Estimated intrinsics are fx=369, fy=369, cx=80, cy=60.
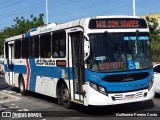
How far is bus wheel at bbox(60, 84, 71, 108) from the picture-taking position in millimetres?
12094

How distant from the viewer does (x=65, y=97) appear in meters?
12.3

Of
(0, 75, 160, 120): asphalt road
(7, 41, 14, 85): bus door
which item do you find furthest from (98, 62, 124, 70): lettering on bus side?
(7, 41, 14, 85): bus door

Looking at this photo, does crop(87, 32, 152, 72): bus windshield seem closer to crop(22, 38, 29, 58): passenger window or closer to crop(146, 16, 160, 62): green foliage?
crop(22, 38, 29, 58): passenger window

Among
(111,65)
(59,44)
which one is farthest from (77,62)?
(59,44)

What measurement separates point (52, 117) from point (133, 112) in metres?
2.40

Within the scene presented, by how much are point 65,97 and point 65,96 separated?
33 millimetres

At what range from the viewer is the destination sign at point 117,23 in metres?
10.7

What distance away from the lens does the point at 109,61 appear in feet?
34.4

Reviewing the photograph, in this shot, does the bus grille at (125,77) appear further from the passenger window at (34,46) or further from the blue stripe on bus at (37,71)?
the passenger window at (34,46)

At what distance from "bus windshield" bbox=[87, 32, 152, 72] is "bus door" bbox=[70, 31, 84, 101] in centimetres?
49

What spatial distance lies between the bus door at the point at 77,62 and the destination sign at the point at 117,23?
523 mm

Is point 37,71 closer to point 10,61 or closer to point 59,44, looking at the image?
point 59,44

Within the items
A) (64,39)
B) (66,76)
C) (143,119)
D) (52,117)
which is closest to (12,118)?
(52,117)

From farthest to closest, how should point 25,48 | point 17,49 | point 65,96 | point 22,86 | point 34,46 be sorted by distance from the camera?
point 17,49, point 22,86, point 25,48, point 34,46, point 65,96
